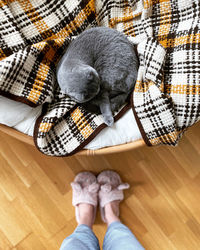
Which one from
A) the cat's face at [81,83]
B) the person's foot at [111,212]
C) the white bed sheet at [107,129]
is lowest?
the person's foot at [111,212]

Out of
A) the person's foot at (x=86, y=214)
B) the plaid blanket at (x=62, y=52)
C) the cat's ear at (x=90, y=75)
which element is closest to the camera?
the cat's ear at (x=90, y=75)

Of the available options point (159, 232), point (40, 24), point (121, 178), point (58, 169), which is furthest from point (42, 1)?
point (159, 232)

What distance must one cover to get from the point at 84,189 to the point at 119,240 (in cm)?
29

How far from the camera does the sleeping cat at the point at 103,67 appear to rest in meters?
0.78

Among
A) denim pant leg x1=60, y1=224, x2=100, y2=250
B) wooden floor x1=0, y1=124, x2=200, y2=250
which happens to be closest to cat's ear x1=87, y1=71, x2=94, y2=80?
wooden floor x1=0, y1=124, x2=200, y2=250

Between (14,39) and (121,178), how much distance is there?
767mm

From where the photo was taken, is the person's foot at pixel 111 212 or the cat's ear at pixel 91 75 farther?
the person's foot at pixel 111 212

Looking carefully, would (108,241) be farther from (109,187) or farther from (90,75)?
(90,75)

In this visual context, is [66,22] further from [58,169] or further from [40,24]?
[58,169]

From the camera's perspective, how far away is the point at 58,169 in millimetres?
1121

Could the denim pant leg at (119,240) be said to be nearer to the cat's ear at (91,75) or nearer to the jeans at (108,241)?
the jeans at (108,241)

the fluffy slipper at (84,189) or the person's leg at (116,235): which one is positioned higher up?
the fluffy slipper at (84,189)

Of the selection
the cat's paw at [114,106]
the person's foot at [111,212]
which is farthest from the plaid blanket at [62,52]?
the person's foot at [111,212]

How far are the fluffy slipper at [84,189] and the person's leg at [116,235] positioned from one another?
79 millimetres
